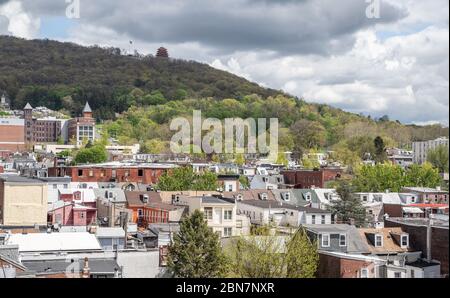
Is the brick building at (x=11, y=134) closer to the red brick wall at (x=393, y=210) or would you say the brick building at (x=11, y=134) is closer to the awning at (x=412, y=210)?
the red brick wall at (x=393, y=210)

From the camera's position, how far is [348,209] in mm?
32906

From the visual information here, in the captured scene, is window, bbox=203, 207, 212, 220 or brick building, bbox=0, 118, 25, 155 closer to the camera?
window, bbox=203, 207, 212, 220

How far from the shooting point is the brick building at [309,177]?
55.0 meters

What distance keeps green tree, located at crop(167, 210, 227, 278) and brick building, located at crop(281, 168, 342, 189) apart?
3585 cm

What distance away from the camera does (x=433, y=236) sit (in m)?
19.9

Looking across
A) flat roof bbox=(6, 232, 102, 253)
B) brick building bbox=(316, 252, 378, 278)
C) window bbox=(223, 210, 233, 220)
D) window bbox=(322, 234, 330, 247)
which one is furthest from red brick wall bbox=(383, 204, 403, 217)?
flat roof bbox=(6, 232, 102, 253)

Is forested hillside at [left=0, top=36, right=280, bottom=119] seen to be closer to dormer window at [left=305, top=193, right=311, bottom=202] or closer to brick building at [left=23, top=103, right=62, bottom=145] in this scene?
brick building at [left=23, top=103, right=62, bottom=145]

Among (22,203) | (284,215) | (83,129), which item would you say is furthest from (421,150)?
(22,203)

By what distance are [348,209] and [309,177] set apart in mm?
23182

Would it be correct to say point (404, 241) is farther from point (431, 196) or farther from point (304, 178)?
point (304, 178)

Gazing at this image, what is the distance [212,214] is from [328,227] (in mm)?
7135

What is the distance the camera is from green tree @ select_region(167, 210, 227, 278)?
1797 cm
